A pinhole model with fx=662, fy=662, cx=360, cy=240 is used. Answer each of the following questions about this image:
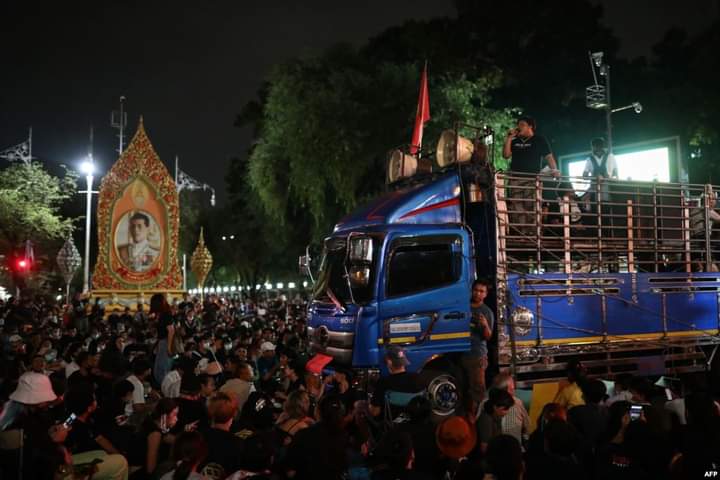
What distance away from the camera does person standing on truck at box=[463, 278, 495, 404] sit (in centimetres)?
890

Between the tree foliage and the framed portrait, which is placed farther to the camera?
the tree foliage

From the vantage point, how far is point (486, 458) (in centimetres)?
429

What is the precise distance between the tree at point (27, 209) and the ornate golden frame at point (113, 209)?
10.6m

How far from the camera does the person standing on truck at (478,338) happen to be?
8898 millimetres

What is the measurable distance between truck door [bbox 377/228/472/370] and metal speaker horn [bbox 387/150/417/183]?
83.6 inches

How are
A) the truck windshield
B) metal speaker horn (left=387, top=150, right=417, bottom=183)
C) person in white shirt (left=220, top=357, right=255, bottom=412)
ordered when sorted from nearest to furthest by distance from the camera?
person in white shirt (left=220, top=357, right=255, bottom=412)
the truck windshield
metal speaker horn (left=387, top=150, right=417, bottom=183)

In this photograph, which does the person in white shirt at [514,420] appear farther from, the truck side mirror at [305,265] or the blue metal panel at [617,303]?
the truck side mirror at [305,265]

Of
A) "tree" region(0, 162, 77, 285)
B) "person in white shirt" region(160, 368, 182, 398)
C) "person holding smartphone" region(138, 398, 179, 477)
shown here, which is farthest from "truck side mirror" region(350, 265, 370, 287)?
"tree" region(0, 162, 77, 285)

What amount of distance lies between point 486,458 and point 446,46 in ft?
94.0

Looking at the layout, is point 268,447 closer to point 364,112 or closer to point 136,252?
point 364,112

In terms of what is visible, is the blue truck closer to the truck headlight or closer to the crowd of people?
the truck headlight

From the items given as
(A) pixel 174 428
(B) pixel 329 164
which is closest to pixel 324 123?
(B) pixel 329 164

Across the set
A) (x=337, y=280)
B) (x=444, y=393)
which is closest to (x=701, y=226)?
(x=444, y=393)

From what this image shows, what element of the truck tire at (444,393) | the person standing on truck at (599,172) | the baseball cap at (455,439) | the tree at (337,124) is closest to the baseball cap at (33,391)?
the baseball cap at (455,439)
